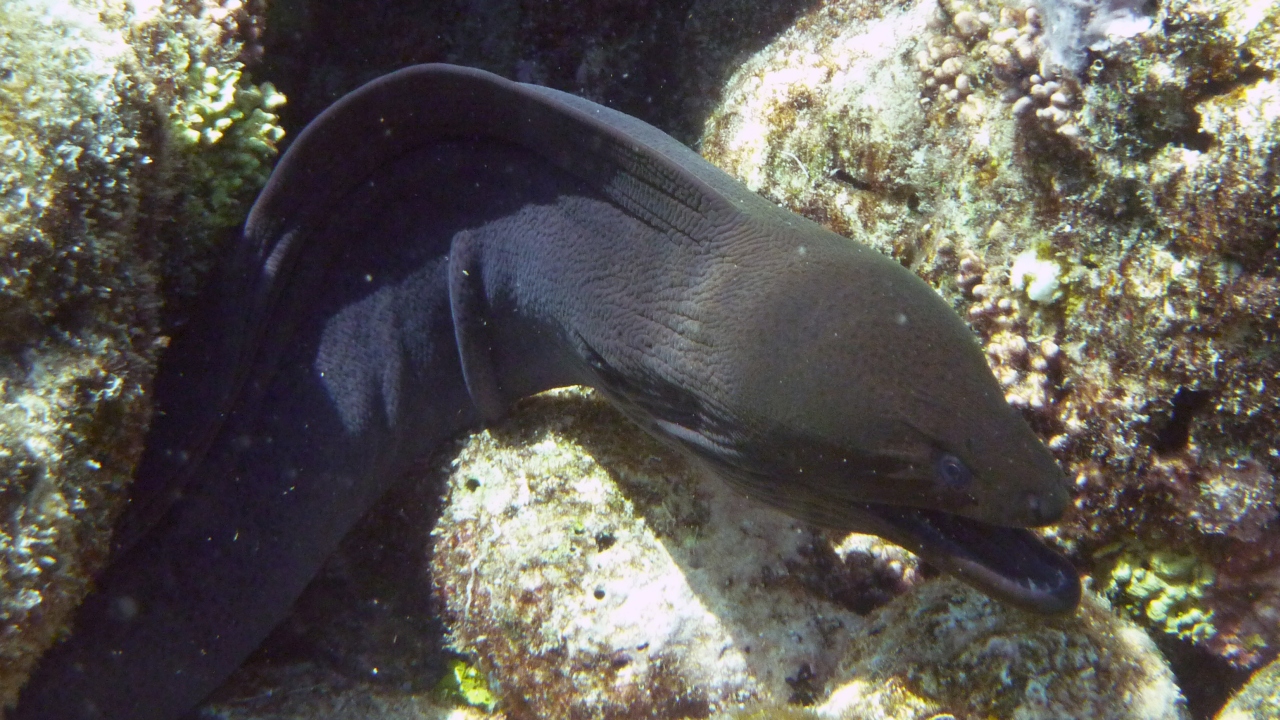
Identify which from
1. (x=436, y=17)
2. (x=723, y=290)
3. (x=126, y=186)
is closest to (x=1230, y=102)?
(x=723, y=290)

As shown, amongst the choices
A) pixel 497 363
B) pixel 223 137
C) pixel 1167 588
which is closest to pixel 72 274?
pixel 223 137

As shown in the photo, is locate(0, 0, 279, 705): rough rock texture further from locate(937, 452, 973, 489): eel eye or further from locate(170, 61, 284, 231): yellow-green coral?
locate(937, 452, 973, 489): eel eye

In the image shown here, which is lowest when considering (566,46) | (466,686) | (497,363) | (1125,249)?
(466,686)

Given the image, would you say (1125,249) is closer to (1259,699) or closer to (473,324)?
(1259,699)

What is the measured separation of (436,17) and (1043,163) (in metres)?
3.24

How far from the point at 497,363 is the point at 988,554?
2.07 meters

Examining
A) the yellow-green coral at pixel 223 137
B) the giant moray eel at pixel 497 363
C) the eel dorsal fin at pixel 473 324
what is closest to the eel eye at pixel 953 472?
the giant moray eel at pixel 497 363

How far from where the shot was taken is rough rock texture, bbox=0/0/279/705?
197 cm

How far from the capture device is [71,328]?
2.10 m

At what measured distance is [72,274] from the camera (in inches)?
82.2

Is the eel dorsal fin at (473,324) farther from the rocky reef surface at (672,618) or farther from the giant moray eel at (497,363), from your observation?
the rocky reef surface at (672,618)

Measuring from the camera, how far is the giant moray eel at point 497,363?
7.15ft

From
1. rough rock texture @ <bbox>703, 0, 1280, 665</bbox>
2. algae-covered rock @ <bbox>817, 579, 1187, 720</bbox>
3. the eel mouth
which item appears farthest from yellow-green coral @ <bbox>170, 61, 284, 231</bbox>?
algae-covered rock @ <bbox>817, 579, 1187, 720</bbox>

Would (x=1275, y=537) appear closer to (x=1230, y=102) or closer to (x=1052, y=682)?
(x=1052, y=682)
